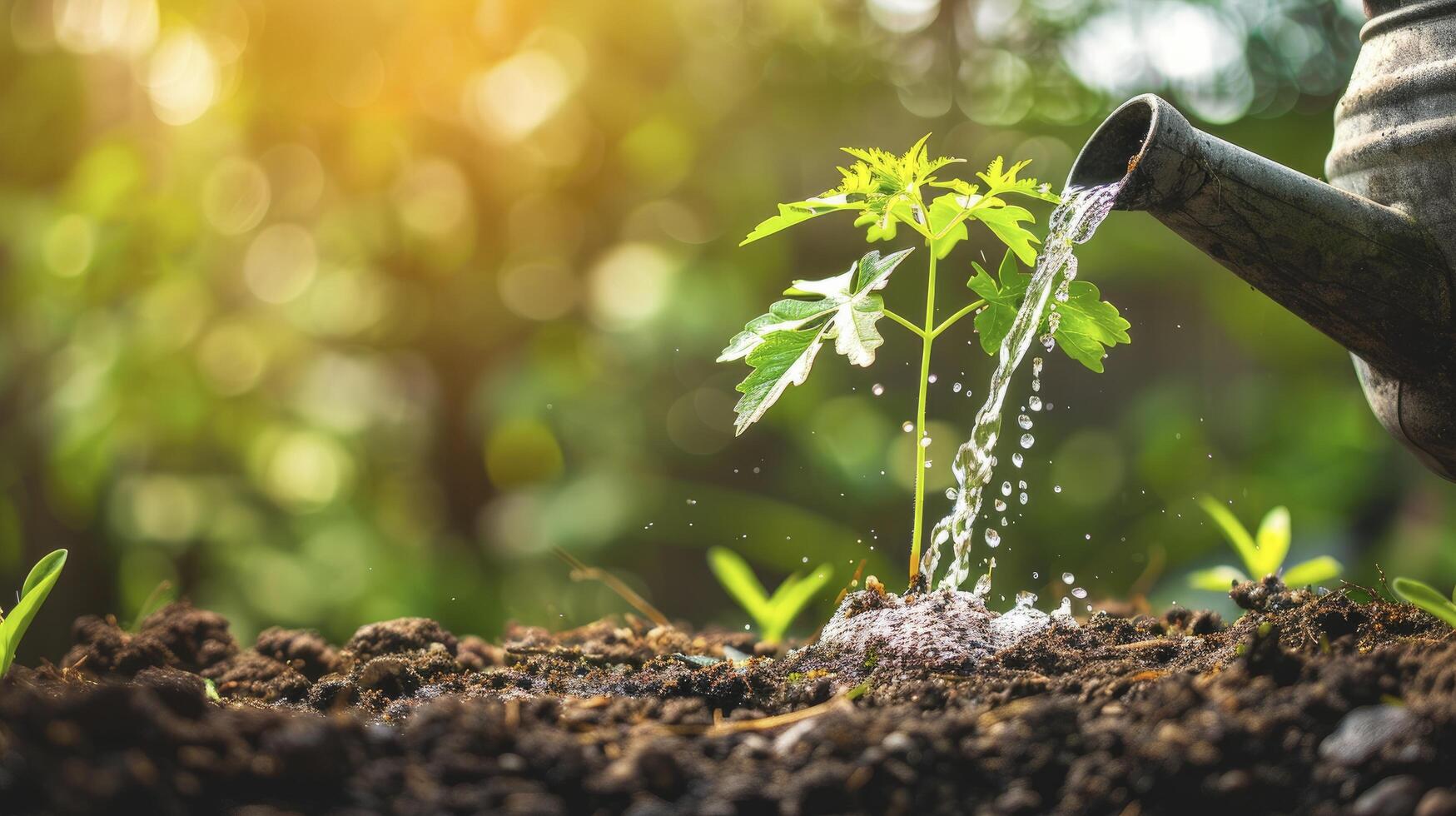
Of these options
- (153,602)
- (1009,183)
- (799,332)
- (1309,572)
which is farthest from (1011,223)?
(153,602)

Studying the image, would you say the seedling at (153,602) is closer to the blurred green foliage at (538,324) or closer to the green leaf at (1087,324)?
the blurred green foliage at (538,324)

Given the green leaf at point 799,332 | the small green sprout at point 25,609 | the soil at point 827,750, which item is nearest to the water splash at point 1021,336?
the green leaf at point 799,332

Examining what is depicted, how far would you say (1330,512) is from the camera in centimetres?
294

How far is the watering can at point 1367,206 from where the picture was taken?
1102 mm

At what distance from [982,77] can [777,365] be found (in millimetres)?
2334

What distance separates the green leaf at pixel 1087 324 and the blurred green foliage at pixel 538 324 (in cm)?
148

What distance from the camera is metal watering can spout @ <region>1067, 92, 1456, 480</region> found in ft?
3.59

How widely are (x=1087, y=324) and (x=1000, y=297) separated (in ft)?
0.37

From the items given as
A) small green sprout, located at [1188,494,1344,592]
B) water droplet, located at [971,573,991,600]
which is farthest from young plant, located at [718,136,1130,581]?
small green sprout, located at [1188,494,1344,592]

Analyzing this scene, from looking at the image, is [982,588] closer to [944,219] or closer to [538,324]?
[944,219]

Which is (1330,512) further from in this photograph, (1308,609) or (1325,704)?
(1325,704)

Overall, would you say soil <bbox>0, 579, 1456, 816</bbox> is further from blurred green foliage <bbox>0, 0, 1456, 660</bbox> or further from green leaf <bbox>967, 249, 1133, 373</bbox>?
blurred green foliage <bbox>0, 0, 1456, 660</bbox>

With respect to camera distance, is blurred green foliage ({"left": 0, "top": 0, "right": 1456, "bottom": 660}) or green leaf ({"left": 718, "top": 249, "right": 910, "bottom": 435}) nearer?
green leaf ({"left": 718, "top": 249, "right": 910, "bottom": 435})

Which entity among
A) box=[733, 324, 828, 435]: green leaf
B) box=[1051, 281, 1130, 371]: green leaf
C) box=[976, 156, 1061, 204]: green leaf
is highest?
box=[976, 156, 1061, 204]: green leaf
